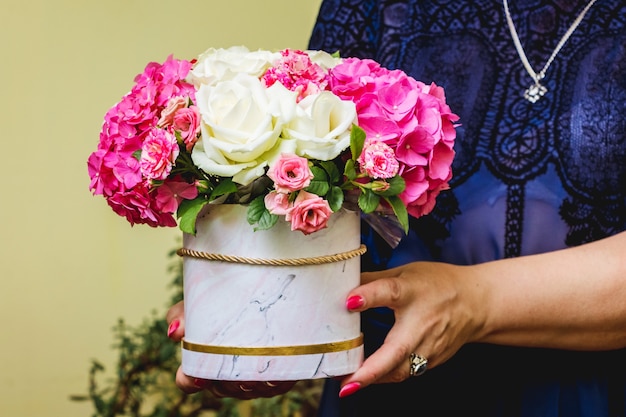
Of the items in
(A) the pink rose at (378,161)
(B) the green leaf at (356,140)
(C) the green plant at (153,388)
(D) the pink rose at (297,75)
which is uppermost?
(D) the pink rose at (297,75)

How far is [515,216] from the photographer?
1284 mm

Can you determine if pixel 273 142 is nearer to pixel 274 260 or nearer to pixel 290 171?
pixel 290 171

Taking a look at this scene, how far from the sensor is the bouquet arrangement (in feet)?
3.05

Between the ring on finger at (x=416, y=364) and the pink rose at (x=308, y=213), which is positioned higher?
the pink rose at (x=308, y=213)

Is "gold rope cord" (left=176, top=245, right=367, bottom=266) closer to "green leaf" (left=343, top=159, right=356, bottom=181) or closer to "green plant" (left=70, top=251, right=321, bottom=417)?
"green leaf" (left=343, top=159, right=356, bottom=181)

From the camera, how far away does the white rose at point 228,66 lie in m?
1.00

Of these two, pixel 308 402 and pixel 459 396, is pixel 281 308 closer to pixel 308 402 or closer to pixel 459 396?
pixel 459 396

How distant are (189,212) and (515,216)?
522mm

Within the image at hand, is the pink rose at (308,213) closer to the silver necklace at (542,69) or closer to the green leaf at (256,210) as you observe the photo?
the green leaf at (256,210)

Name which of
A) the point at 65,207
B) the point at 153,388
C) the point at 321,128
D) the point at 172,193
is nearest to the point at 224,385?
the point at 172,193

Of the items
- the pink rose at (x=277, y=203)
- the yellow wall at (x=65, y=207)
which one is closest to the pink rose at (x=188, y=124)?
the pink rose at (x=277, y=203)

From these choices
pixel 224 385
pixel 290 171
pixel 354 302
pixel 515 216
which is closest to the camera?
pixel 290 171

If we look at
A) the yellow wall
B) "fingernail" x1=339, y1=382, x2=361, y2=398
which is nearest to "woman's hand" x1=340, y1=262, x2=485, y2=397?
"fingernail" x1=339, y1=382, x2=361, y2=398

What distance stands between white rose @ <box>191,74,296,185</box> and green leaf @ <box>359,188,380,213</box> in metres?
0.11
